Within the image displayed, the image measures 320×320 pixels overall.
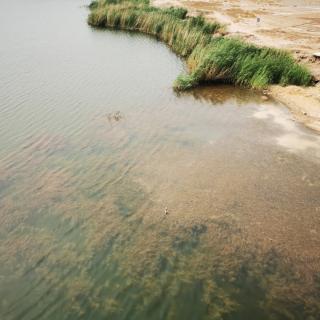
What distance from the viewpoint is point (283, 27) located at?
18.0m

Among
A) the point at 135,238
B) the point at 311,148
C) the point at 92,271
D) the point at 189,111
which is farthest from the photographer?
the point at 189,111

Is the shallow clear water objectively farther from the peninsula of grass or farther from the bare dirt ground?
the bare dirt ground

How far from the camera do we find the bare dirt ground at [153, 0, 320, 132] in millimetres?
→ 9984

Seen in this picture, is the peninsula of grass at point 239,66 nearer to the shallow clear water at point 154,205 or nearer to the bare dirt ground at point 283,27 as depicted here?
the bare dirt ground at point 283,27

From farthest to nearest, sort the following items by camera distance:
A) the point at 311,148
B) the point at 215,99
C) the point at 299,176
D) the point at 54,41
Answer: the point at 54,41
the point at 215,99
the point at 311,148
the point at 299,176

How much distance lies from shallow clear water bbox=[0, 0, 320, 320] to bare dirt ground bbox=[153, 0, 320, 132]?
74 centimetres

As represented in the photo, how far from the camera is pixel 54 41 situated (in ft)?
54.1

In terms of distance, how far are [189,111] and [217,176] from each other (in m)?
3.39

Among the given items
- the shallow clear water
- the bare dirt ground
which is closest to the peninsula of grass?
the bare dirt ground

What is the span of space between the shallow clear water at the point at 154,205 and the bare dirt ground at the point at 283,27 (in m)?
0.74

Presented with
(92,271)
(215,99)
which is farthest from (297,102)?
(92,271)

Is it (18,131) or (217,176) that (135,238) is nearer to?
(217,176)

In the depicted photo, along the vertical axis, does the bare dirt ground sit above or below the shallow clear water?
above

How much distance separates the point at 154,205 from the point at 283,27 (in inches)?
598
